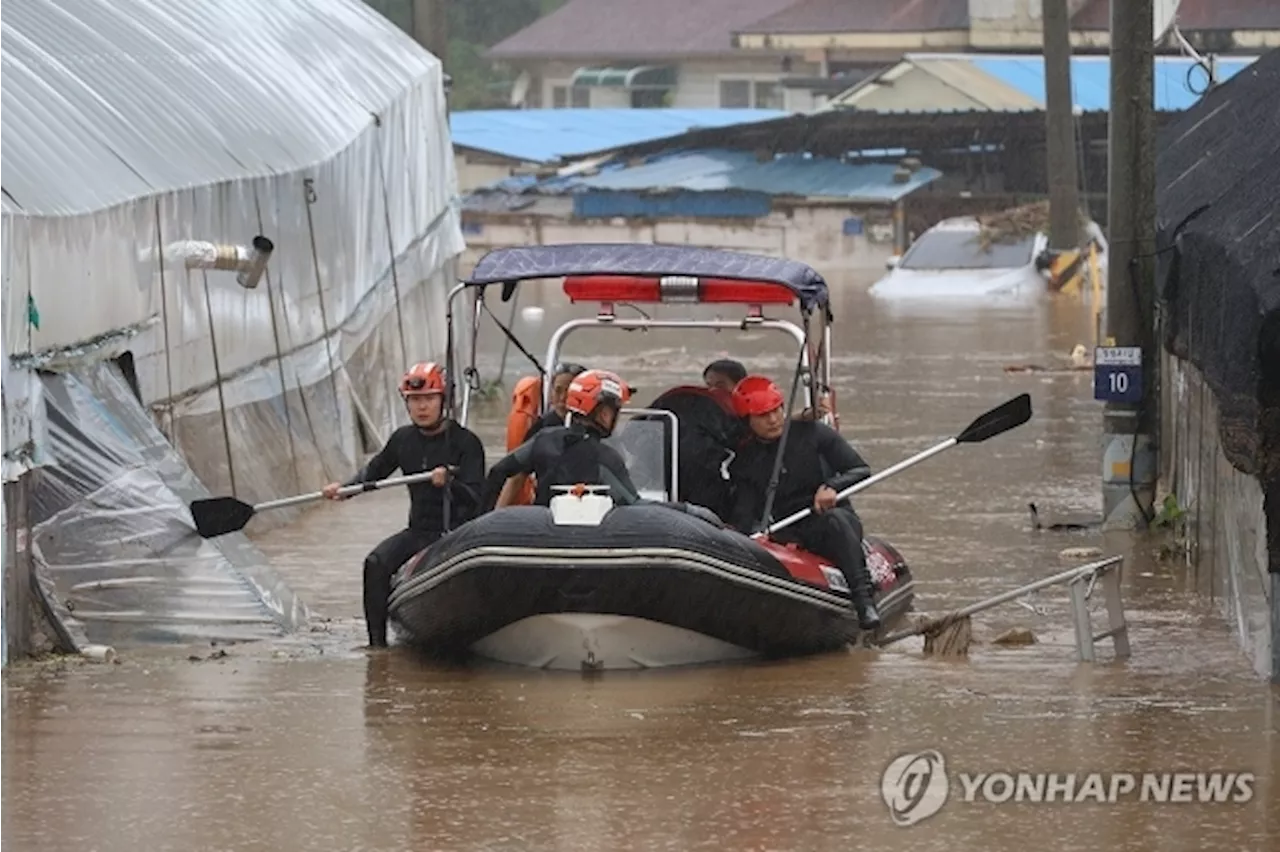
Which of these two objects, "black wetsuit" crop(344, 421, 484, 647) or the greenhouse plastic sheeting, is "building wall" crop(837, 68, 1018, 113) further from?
"black wetsuit" crop(344, 421, 484, 647)

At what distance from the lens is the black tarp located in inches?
468

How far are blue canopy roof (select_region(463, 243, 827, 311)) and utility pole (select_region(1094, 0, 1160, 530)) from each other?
434cm

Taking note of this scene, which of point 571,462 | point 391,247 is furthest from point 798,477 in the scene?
point 391,247

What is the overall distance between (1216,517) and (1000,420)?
180 cm

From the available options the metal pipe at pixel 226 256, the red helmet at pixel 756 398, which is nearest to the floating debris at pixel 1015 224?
the metal pipe at pixel 226 256

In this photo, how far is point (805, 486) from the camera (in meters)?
14.2

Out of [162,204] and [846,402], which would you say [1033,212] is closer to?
[846,402]

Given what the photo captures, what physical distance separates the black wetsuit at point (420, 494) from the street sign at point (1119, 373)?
5603 millimetres

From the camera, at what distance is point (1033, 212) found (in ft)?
161

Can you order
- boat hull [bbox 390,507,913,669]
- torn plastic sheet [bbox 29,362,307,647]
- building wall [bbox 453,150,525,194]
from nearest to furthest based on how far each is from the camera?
boat hull [bbox 390,507,913,669]
torn plastic sheet [bbox 29,362,307,647]
building wall [bbox 453,150,525,194]

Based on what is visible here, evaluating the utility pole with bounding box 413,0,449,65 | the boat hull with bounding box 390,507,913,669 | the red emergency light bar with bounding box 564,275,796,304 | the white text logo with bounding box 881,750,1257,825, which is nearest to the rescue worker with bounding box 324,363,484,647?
the boat hull with bounding box 390,507,913,669

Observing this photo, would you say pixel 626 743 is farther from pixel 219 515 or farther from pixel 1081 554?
pixel 1081 554

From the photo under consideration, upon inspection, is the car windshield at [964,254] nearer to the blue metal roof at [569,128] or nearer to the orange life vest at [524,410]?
the blue metal roof at [569,128]

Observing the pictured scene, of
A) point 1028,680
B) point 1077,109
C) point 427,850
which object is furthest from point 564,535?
point 1077,109
